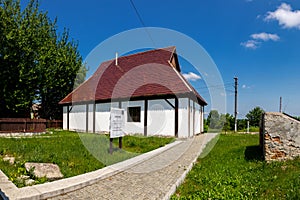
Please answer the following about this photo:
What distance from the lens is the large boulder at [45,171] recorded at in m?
5.77

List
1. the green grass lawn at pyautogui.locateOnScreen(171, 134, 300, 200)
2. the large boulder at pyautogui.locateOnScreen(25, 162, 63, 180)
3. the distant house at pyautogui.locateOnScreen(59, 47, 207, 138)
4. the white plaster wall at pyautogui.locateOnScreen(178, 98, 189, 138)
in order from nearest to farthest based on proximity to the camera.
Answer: the green grass lawn at pyautogui.locateOnScreen(171, 134, 300, 200) → the large boulder at pyautogui.locateOnScreen(25, 162, 63, 180) → the white plaster wall at pyautogui.locateOnScreen(178, 98, 189, 138) → the distant house at pyautogui.locateOnScreen(59, 47, 207, 138)

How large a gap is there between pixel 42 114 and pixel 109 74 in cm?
1367

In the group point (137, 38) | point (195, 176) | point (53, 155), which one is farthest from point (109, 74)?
point (195, 176)

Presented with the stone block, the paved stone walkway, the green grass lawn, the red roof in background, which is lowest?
the paved stone walkway

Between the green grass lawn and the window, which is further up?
the window

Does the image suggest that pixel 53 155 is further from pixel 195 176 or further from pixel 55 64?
pixel 55 64

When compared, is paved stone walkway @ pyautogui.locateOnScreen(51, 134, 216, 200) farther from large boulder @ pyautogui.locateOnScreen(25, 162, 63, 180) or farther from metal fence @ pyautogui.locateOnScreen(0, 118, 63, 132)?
metal fence @ pyautogui.locateOnScreen(0, 118, 63, 132)

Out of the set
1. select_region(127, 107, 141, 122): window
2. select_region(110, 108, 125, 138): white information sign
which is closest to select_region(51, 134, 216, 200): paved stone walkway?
select_region(110, 108, 125, 138): white information sign

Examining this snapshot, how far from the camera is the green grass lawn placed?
4.74 meters

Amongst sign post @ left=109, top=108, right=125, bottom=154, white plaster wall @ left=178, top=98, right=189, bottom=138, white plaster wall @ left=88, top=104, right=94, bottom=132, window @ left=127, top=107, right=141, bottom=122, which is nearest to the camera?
sign post @ left=109, top=108, right=125, bottom=154

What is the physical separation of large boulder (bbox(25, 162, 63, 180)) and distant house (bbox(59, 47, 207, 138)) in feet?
37.2

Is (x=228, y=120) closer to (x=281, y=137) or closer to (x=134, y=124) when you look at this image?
(x=134, y=124)

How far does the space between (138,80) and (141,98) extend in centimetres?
225

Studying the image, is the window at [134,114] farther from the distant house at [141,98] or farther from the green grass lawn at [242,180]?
the green grass lawn at [242,180]
